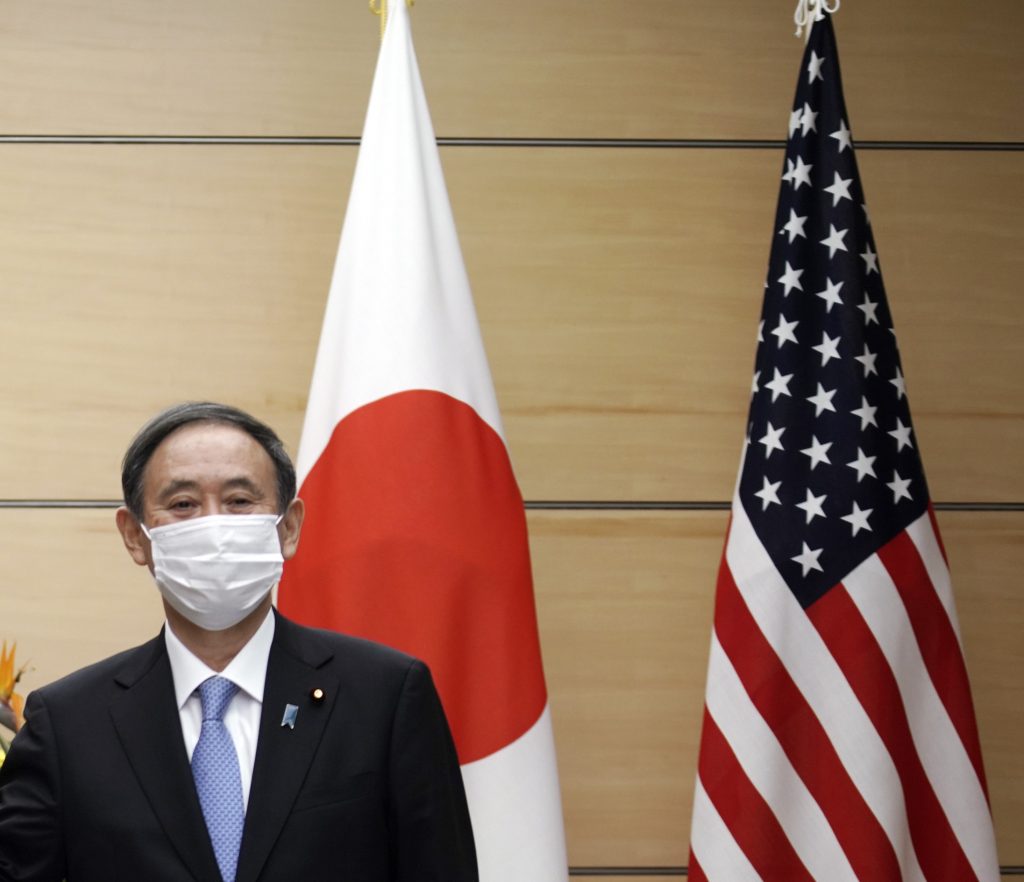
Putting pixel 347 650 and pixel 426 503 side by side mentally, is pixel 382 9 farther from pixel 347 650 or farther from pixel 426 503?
pixel 347 650

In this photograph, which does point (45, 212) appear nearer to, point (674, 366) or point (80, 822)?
point (674, 366)

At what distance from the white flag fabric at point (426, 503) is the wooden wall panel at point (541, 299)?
391 mm

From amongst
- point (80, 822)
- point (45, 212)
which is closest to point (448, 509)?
point (80, 822)

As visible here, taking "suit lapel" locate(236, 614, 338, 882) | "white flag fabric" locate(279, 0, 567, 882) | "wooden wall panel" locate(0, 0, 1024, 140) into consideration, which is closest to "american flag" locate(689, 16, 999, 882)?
"white flag fabric" locate(279, 0, 567, 882)

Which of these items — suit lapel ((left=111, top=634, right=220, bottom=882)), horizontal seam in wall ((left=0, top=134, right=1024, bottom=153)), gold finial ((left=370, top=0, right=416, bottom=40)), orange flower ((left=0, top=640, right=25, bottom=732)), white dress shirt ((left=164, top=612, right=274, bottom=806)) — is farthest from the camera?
horizontal seam in wall ((left=0, top=134, right=1024, bottom=153))

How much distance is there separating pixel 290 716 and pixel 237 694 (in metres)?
0.09

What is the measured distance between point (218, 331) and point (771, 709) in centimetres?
149

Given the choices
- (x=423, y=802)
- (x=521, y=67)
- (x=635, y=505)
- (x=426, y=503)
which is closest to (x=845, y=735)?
(x=635, y=505)

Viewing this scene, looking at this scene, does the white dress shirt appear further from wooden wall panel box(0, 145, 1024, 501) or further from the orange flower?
wooden wall panel box(0, 145, 1024, 501)

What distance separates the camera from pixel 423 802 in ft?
5.02

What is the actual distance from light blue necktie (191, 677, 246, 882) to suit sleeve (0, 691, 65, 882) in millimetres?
167

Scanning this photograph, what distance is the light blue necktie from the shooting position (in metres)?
1.48

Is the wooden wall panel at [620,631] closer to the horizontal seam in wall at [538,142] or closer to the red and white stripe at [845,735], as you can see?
the red and white stripe at [845,735]

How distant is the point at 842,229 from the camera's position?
2602mm
